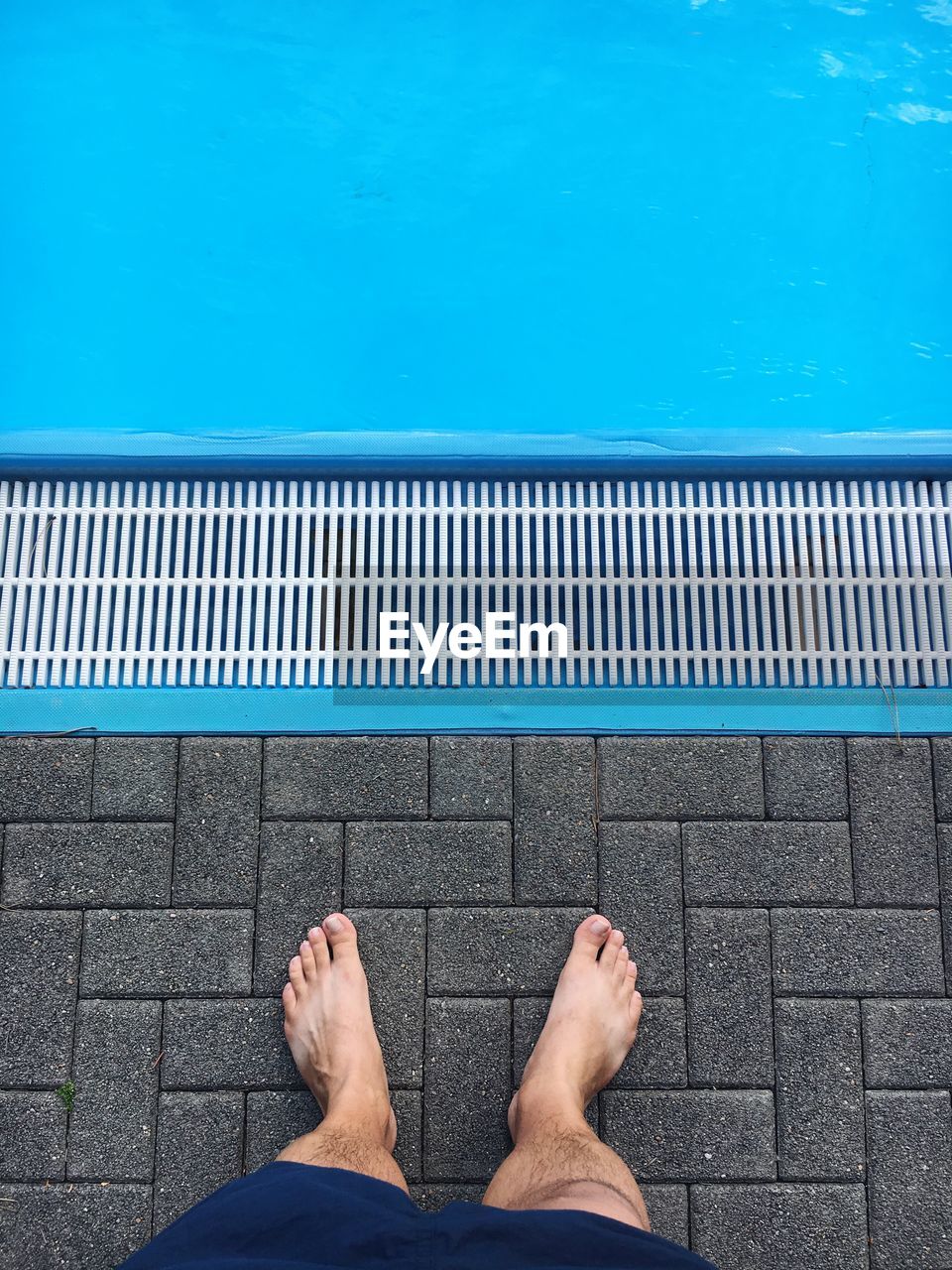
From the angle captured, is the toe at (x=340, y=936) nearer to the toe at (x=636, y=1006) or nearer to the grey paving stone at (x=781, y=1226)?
the toe at (x=636, y=1006)

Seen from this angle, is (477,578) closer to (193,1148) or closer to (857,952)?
(857,952)

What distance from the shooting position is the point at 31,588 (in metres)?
2.36

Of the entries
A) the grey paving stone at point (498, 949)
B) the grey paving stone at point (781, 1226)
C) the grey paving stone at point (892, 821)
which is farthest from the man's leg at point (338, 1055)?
the grey paving stone at point (892, 821)

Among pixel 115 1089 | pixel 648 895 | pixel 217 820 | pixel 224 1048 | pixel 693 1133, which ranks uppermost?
pixel 217 820

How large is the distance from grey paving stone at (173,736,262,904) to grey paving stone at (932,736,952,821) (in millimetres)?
1936

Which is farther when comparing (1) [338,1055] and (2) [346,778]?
(2) [346,778]

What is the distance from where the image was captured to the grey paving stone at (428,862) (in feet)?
7.24

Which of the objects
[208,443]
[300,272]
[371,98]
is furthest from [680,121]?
[208,443]

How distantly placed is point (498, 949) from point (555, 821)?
385 mm

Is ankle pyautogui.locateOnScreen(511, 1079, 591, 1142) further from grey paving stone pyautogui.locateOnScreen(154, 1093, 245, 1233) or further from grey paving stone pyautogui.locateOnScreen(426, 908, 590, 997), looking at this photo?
grey paving stone pyautogui.locateOnScreen(154, 1093, 245, 1233)

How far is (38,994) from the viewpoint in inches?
84.9

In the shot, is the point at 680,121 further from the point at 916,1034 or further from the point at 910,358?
the point at 916,1034

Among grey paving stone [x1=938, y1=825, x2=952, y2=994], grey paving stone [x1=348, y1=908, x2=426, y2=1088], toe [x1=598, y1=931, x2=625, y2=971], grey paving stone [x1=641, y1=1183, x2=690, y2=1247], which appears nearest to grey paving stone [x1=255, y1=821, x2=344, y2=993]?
grey paving stone [x1=348, y1=908, x2=426, y2=1088]

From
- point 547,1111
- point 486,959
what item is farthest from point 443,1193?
point 486,959
